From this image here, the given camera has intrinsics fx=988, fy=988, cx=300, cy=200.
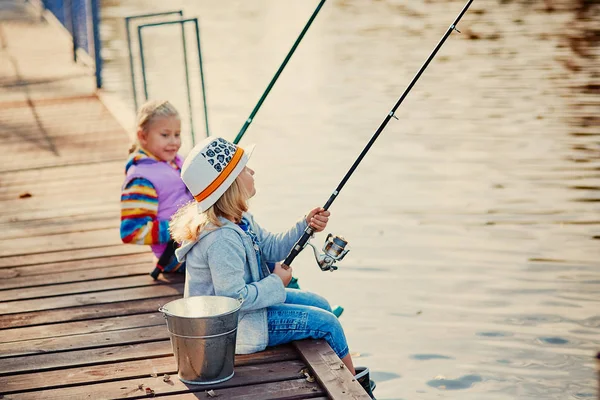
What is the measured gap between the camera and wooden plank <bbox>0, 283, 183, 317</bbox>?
4.38m

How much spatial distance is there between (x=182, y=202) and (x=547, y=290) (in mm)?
2566

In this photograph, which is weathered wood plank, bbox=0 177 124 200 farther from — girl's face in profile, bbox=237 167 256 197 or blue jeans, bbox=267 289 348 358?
girl's face in profile, bbox=237 167 256 197

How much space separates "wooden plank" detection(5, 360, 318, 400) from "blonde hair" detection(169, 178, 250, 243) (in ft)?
1.70

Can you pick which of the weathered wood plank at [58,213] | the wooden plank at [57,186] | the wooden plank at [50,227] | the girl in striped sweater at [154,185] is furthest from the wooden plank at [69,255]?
the wooden plank at [57,186]

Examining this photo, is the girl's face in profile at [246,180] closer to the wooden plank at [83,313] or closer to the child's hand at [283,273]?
the child's hand at [283,273]

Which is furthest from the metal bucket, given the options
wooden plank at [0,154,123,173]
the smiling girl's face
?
wooden plank at [0,154,123,173]

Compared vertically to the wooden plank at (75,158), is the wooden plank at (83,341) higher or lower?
higher

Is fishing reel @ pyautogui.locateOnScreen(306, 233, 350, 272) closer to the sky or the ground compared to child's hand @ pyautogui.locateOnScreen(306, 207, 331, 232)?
closer to the ground

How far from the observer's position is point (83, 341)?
3969mm

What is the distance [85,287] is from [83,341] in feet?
2.30

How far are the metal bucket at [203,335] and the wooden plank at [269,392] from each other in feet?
0.26

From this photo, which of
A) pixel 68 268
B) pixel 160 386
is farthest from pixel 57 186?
pixel 160 386

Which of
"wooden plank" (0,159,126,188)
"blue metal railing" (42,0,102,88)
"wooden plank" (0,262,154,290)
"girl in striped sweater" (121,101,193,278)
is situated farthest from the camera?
"blue metal railing" (42,0,102,88)

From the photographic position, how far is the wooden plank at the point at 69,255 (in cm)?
505
